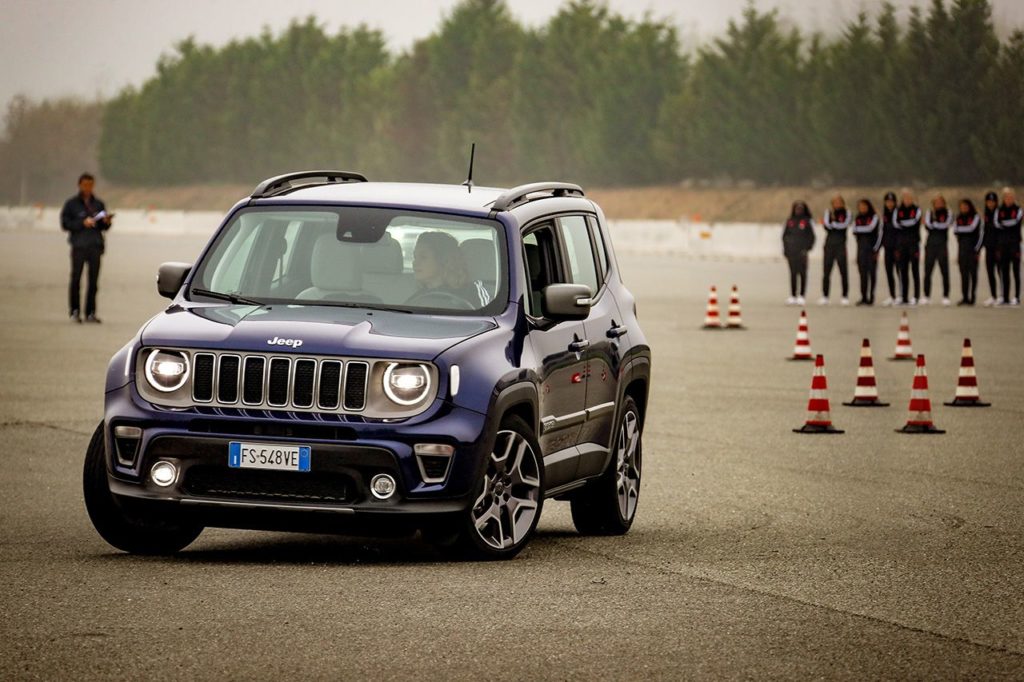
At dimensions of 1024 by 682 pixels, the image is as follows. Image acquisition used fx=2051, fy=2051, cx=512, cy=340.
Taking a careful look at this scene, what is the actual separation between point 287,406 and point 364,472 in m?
0.43

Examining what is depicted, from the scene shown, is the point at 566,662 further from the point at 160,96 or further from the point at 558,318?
the point at 160,96

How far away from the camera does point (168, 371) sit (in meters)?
8.86

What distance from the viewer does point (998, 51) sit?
267 feet

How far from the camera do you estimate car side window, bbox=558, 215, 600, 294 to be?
10.6 metres

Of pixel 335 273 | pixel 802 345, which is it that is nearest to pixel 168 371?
pixel 335 273

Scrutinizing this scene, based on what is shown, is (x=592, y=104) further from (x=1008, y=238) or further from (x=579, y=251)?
(x=579, y=251)

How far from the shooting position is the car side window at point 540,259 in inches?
397

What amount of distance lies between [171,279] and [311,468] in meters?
1.59

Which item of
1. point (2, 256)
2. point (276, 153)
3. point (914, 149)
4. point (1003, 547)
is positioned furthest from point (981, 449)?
point (276, 153)

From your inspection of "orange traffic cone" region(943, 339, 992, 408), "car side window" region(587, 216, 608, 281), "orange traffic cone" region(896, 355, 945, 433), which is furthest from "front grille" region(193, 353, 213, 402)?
"orange traffic cone" region(943, 339, 992, 408)

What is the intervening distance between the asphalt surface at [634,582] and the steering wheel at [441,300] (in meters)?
1.16

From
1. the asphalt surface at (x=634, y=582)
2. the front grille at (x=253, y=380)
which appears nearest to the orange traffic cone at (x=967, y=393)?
the asphalt surface at (x=634, y=582)

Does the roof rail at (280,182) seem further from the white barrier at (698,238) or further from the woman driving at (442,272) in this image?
the white barrier at (698,238)

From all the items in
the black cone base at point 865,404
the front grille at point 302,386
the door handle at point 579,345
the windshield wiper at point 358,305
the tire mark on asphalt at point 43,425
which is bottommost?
the tire mark on asphalt at point 43,425
